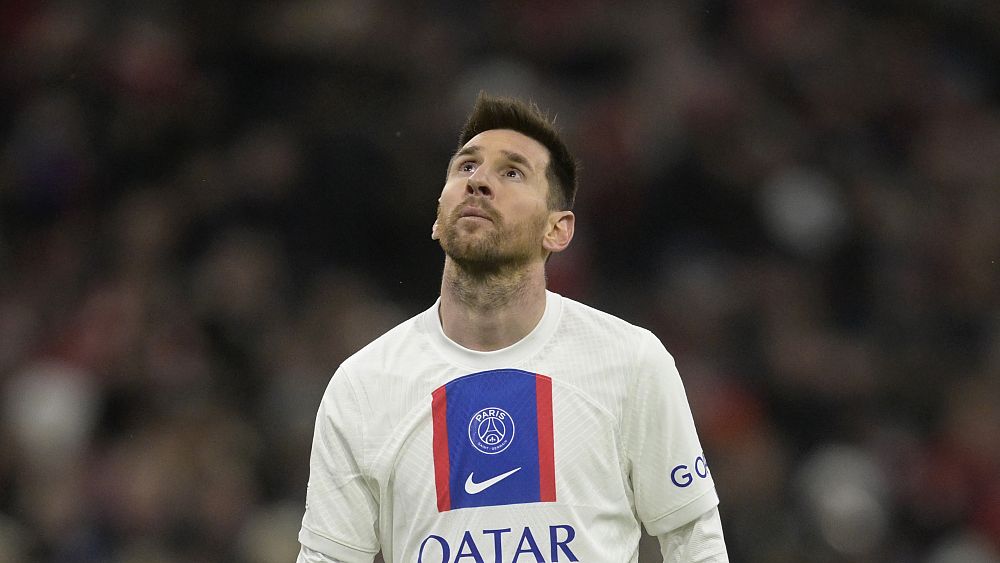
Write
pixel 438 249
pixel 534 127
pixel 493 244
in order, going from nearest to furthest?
pixel 493 244 < pixel 534 127 < pixel 438 249

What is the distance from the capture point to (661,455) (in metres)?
3.76

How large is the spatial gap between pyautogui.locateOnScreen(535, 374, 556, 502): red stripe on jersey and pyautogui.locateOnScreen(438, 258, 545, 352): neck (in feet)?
0.51

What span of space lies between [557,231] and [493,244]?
0.27 meters

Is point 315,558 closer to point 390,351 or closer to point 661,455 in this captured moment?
point 390,351

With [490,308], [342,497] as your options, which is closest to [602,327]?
[490,308]

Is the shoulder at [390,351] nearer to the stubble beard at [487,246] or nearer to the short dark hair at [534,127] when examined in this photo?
the stubble beard at [487,246]

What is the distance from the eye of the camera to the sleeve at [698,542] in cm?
373

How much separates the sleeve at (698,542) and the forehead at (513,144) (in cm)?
102

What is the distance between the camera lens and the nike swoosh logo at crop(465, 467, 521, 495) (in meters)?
3.72

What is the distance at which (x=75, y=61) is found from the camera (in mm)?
9484

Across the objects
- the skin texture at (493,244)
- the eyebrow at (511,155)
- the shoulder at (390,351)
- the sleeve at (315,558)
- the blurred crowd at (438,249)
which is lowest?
the sleeve at (315,558)

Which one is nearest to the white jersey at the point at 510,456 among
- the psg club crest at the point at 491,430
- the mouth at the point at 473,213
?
the psg club crest at the point at 491,430

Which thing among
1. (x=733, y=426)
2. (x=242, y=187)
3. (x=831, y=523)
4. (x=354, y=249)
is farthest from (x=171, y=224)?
(x=831, y=523)

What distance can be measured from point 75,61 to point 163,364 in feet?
8.48
